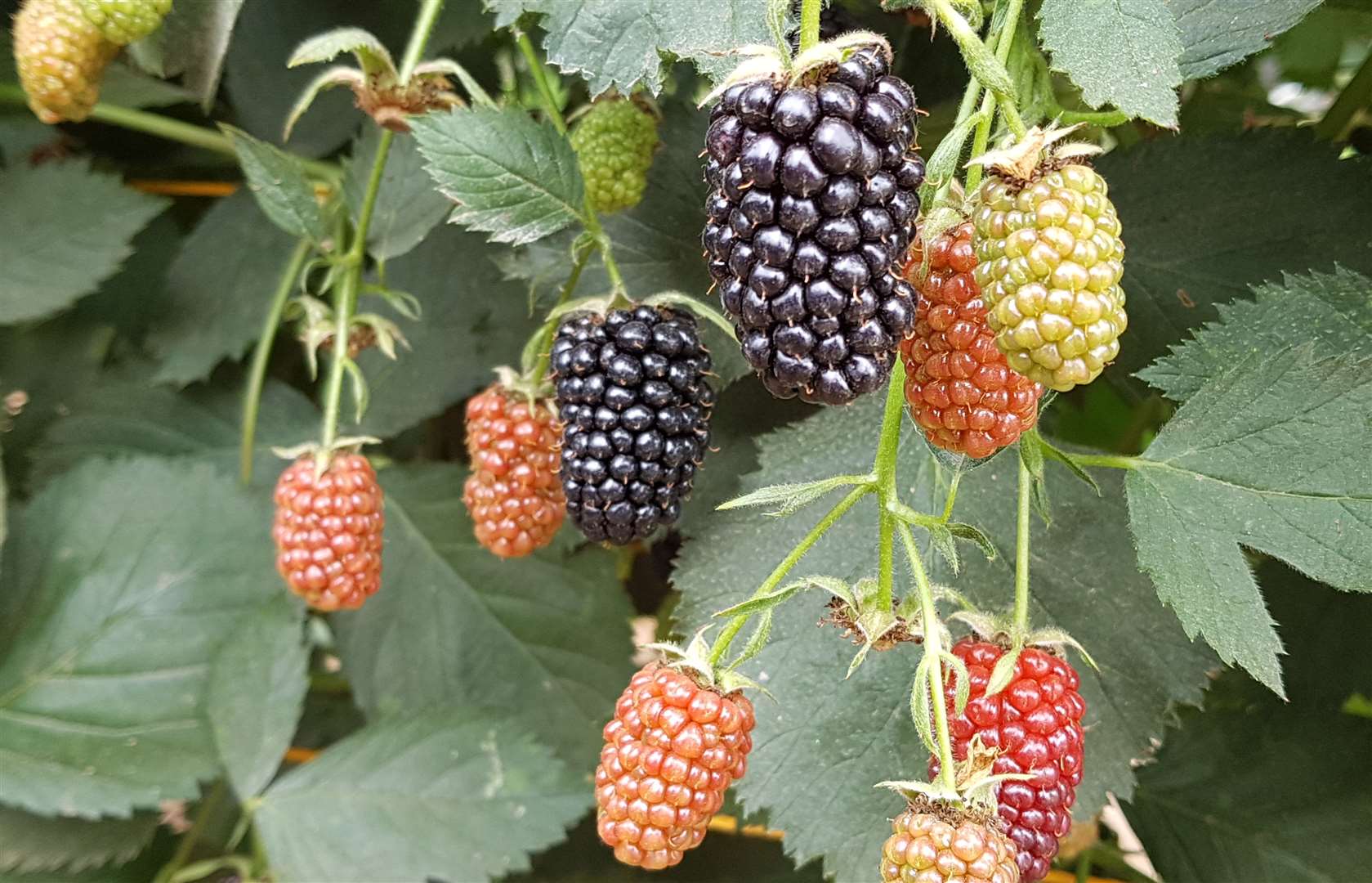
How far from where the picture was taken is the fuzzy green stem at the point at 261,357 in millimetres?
1191

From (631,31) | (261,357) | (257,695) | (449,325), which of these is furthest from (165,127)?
(631,31)

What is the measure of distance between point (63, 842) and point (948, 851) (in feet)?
3.56

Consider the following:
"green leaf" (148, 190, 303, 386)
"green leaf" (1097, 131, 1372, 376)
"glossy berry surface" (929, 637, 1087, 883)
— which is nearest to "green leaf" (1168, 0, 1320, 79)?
"green leaf" (1097, 131, 1372, 376)

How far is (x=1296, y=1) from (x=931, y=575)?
1.58ft

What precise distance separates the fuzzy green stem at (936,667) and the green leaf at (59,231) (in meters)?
1.07

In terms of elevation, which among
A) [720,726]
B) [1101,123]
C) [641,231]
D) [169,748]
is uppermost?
[1101,123]

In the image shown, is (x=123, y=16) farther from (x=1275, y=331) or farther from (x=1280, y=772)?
(x=1280, y=772)

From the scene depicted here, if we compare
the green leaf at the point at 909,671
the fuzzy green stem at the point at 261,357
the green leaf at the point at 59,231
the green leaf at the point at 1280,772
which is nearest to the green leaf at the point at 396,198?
the fuzzy green stem at the point at 261,357

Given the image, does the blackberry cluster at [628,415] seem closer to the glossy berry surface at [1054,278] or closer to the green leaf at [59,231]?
the glossy berry surface at [1054,278]

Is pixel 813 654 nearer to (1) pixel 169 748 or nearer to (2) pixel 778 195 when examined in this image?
(2) pixel 778 195

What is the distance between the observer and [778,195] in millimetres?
492

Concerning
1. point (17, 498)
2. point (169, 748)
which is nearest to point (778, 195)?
point (169, 748)

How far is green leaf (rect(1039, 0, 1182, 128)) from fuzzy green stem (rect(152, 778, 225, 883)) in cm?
129

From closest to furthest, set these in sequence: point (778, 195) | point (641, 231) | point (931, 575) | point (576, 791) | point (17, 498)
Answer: point (778, 195), point (931, 575), point (641, 231), point (576, 791), point (17, 498)
